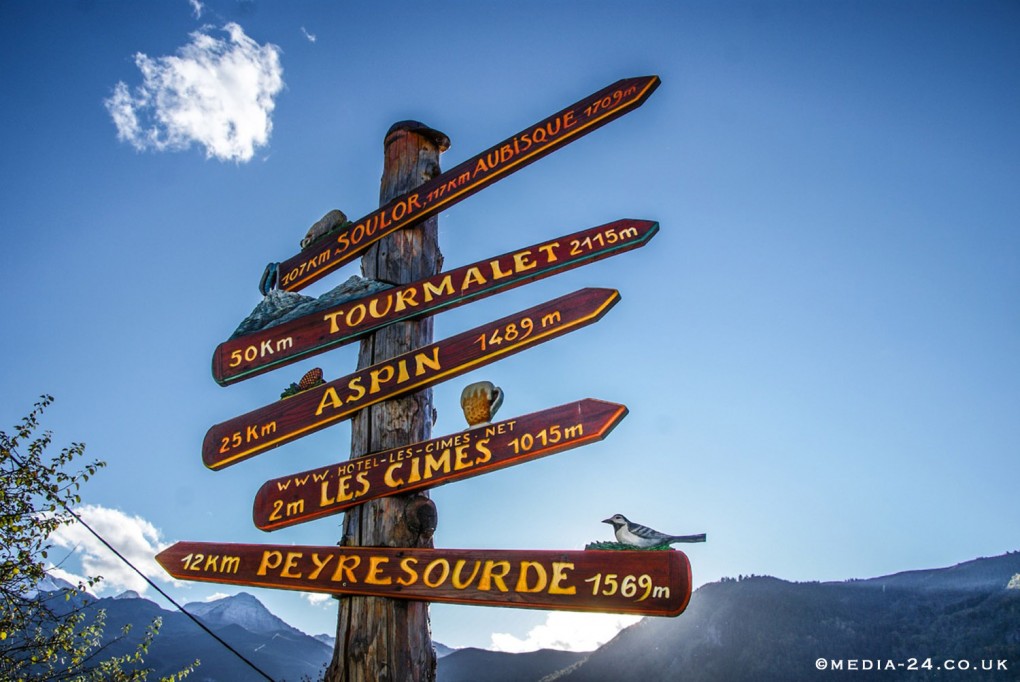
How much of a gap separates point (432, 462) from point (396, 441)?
1.64 feet

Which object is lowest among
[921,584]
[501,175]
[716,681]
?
[716,681]

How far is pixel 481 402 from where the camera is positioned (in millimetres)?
4121

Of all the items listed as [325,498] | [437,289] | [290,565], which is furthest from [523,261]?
[290,565]

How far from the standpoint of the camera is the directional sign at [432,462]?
3748 millimetres

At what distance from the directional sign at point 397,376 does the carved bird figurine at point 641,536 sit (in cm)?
115

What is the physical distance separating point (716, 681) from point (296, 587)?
3595 cm

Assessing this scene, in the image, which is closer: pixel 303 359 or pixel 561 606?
pixel 561 606

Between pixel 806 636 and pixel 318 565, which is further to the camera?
pixel 806 636

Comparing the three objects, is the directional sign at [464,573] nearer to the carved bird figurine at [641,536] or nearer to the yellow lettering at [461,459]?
the carved bird figurine at [641,536]

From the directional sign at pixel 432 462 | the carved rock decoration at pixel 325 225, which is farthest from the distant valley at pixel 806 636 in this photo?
the directional sign at pixel 432 462

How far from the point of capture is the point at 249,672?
56.0m

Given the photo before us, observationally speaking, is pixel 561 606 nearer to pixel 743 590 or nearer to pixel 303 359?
pixel 303 359

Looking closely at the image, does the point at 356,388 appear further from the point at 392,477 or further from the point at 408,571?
the point at 408,571

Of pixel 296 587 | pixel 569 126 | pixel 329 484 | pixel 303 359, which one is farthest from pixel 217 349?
pixel 569 126
